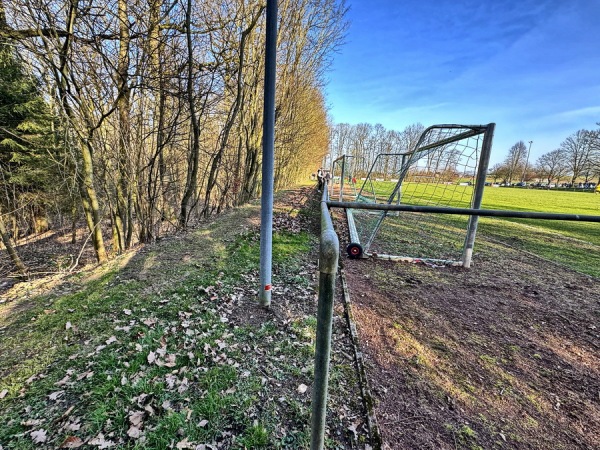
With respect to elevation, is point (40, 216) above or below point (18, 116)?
below

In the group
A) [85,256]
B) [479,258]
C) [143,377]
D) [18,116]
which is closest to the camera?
[143,377]

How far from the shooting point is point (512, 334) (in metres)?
3.09

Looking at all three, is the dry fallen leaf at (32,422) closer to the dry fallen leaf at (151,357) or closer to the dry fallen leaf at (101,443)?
the dry fallen leaf at (101,443)

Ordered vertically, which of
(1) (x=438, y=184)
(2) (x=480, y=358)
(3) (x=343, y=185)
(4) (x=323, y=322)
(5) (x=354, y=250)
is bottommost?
(2) (x=480, y=358)

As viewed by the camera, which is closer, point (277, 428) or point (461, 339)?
point (277, 428)

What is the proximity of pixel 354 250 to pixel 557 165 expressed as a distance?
88.0m

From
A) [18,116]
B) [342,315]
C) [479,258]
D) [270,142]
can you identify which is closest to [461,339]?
[342,315]

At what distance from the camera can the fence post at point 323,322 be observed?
3.57 ft

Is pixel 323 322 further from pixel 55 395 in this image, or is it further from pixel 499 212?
pixel 499 212

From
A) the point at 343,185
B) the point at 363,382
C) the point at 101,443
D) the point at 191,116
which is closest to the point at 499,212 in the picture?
the point at 363,382

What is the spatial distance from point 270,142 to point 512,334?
3.53 metres

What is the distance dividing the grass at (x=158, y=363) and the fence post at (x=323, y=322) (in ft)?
1.70

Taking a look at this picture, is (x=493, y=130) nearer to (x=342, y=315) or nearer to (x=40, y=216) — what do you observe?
(x=342, y=315)

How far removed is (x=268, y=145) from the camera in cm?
297
